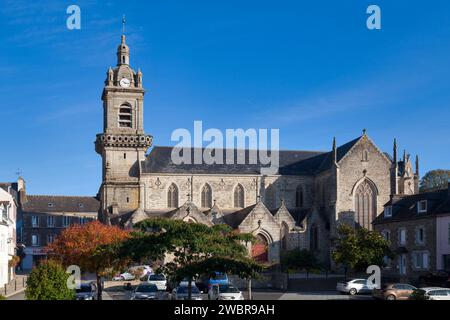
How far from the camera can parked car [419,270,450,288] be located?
39.7 metres

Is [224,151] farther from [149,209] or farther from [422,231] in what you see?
[422,231]

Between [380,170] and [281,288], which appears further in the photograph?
[380,170]

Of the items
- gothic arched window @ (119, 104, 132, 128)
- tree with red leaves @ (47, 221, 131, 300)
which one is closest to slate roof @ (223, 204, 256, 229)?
gothic arched window @ (119, 104, 132, 128)

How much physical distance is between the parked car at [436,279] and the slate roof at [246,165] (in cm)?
2512

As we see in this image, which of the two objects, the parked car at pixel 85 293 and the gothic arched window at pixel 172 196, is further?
the gothic arched window at pixel 172 196

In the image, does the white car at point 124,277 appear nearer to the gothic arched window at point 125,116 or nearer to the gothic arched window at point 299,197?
the gothic arched window at point 125,116

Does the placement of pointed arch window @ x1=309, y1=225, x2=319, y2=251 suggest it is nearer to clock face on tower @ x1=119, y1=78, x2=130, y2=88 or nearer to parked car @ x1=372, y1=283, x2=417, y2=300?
clock face on tower @ x1=119, y1=78, x2=130, y2=88

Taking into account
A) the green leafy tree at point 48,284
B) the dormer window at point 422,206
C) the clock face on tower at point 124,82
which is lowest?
the green leafy tree at point 48,284

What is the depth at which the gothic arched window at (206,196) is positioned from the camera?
68.9 metres

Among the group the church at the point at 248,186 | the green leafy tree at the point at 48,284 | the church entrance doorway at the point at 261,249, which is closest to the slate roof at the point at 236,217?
the church at the point at 248,186

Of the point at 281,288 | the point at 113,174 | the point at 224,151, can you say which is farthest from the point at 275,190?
the point at 281,288

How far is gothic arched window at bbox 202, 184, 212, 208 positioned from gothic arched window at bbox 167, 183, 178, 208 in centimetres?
299

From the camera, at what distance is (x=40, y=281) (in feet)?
72.9

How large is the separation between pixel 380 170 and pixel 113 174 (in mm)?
28280
